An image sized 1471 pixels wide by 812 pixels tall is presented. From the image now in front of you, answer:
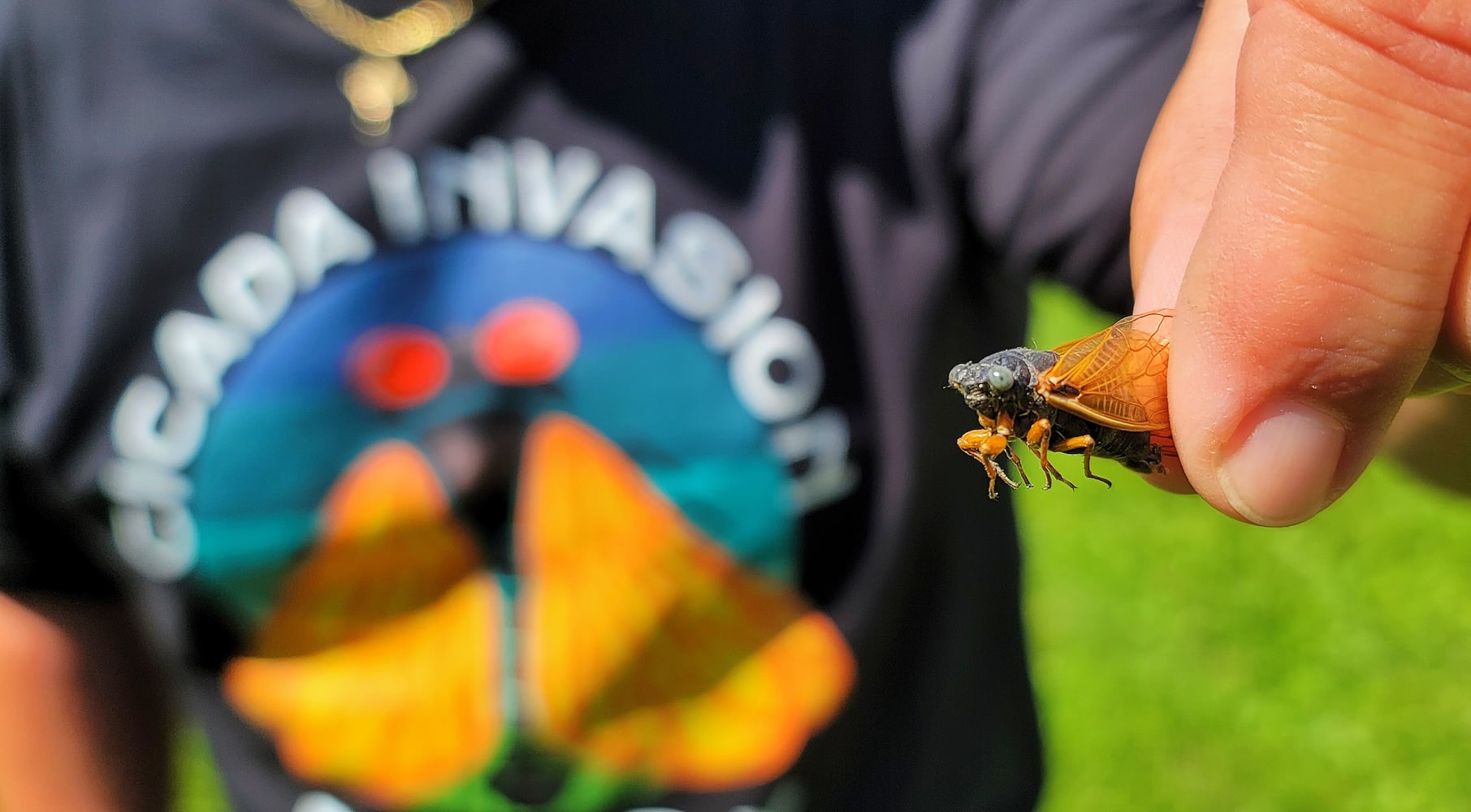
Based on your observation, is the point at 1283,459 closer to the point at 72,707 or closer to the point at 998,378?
the point at 998,378

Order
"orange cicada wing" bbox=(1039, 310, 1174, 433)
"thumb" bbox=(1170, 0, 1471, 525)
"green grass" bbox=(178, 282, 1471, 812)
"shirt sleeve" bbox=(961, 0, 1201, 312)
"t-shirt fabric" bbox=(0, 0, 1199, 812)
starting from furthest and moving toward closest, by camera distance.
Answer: "green grass" bbox=(178, 282, 1471, 812)
"t-shirt fabric" bbox=(0, 0, 1199, 812)
"shirt sleeve" bbox=(961, 0, 1201, 312)
"orange cicada wing" bbox=(1039, 310, 1174, 433)
"thumb" bbox=(1170, 0, 1471, 525)

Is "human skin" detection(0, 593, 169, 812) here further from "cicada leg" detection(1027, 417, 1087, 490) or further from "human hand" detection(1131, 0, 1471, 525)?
"human hand" detection(1131, 0, 1471, 525)

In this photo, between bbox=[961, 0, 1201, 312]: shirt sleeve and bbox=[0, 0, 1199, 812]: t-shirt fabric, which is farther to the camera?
bbox=[0, 0, 1199, 812]: t-shirt fabric

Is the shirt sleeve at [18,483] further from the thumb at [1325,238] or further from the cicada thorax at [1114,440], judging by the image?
the thumb at [1325,238]

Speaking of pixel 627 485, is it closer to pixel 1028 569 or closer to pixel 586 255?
pixel 586 255

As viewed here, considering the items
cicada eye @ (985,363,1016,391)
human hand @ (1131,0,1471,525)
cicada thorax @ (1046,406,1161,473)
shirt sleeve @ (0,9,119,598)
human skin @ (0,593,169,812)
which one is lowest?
human skin @ (0,593,169,812)

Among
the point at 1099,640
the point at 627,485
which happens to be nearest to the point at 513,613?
the point at 627,485

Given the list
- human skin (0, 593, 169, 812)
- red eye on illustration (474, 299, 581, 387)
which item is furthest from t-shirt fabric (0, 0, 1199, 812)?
human skin (0, 593, 169, 812)

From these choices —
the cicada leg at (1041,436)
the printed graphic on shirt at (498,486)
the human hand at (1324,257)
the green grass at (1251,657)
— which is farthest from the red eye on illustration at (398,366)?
the green grass at (1251,657)

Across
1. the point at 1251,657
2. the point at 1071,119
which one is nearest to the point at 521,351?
the point at 1071,119
